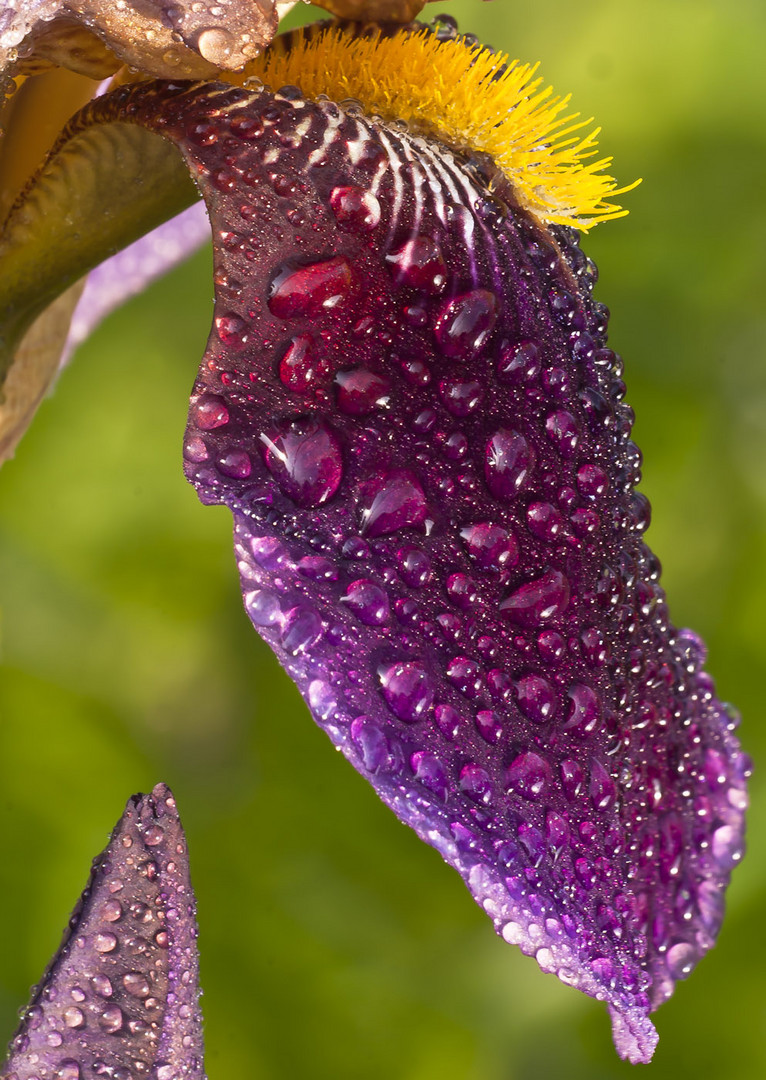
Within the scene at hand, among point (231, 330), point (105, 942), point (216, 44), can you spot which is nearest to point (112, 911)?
point (105, 942)

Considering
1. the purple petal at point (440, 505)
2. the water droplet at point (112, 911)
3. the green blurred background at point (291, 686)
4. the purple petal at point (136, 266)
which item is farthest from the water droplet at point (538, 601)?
the green blurred background at point (291, 686)

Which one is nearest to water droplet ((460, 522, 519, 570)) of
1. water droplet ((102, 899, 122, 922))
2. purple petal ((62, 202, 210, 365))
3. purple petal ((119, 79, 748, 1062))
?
purple petal ((119, 79, 748, 1062))

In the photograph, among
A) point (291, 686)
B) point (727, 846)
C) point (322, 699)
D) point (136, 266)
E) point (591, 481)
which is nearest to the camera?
point (322, 699)

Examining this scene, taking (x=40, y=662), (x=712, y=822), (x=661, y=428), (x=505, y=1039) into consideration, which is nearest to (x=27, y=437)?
(x=40, y=662)

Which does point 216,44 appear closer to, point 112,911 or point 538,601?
point 538,601

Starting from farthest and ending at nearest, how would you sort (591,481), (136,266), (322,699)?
1. (136,266)
2. (591,481)
3. (322,699)

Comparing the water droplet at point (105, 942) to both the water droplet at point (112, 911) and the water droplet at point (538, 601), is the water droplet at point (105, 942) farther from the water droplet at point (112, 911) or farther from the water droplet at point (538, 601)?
the water droplet at point (538, 601)
